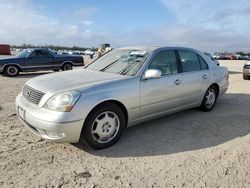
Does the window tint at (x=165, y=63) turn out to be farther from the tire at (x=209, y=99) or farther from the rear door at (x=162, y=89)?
the tire at (x=209, y=99)

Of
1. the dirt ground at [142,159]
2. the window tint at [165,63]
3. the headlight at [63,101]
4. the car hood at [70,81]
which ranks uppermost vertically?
the window tint at [165,63]

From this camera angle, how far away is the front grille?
13.4 feet

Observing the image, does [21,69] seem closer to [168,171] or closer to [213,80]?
[213,80]

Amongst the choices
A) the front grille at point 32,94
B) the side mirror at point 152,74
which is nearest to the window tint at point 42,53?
the front grille at point 32,94

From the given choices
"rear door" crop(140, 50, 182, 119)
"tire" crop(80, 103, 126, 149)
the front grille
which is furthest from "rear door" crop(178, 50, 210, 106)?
the front grille

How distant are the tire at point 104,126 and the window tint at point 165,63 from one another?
44.7 inches

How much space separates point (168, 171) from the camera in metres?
3.63

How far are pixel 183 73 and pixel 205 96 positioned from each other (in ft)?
3.80

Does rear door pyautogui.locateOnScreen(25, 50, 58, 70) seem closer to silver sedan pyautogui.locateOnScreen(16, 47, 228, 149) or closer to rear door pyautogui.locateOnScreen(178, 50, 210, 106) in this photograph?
silver sedan pyautogui.locateOnScreen(16, 47, 228, 149)

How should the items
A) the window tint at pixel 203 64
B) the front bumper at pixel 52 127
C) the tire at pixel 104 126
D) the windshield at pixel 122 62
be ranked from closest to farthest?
1. the front bumper at pixel 52 127
2. the tire at pixel 104 126
3. the windshield at pixel 122 62
4. the window tint at pixel 203 64

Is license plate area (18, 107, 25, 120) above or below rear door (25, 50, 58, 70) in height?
below

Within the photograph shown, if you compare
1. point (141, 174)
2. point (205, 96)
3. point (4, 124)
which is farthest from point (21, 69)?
point (141, 174)

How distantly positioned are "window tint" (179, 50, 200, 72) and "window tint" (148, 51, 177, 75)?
0.95ft

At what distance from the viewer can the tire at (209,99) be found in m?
6.44
